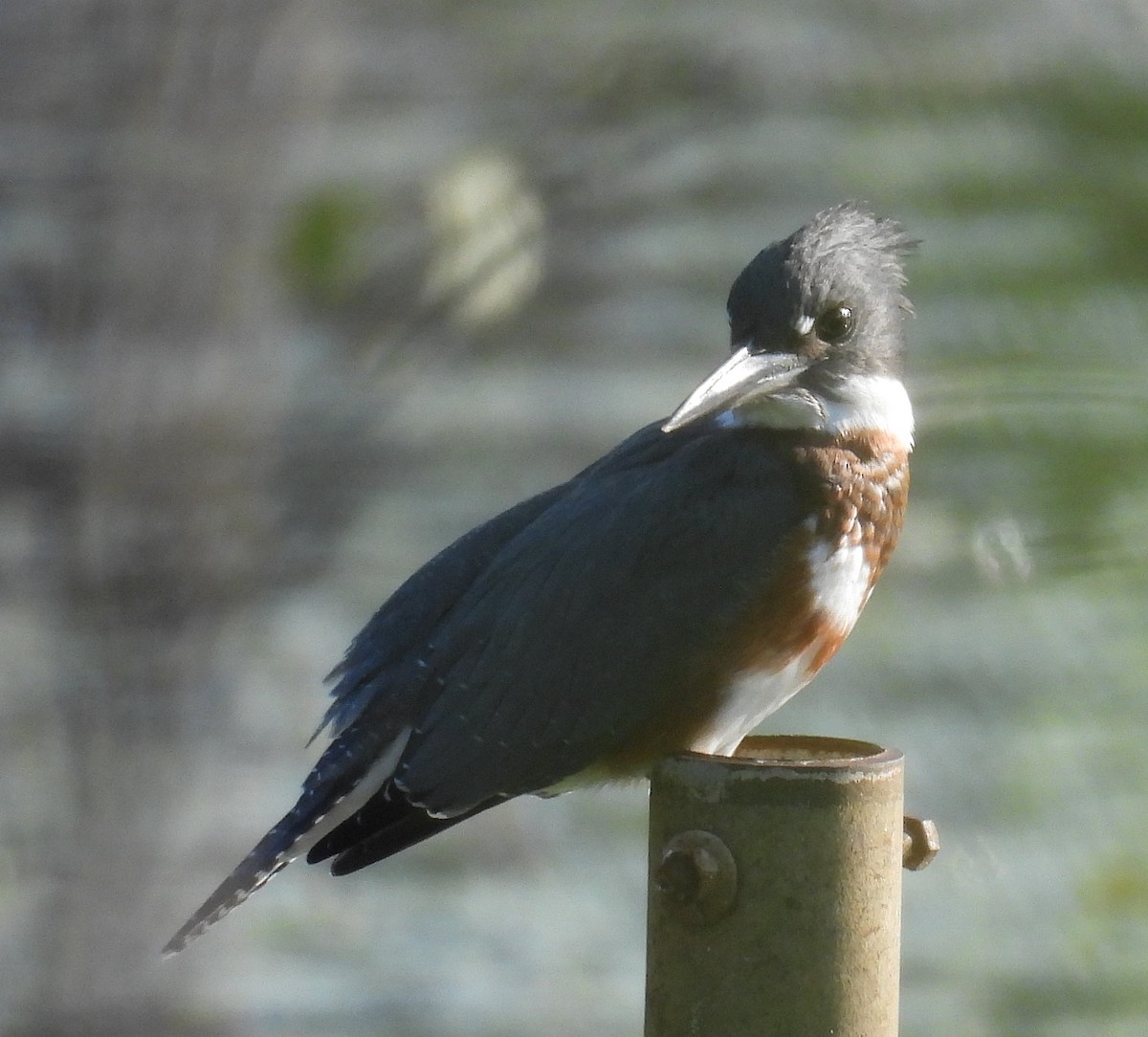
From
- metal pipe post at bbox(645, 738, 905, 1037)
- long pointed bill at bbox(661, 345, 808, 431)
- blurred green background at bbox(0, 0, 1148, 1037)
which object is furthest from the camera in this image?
blurred green background at bbox(0, 0, 1148, 1037)

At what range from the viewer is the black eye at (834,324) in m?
1.95

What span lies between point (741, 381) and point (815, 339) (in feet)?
0.52

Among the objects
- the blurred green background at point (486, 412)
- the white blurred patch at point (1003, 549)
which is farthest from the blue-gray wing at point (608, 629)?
the white blurred patch at point (1003, 549)

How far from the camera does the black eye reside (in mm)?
1954

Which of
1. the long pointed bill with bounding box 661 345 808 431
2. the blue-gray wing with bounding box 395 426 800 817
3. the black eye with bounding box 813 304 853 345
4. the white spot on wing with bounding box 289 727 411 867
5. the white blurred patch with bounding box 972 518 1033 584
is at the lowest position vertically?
the white spot on wing with bounding box 289 727 411 867

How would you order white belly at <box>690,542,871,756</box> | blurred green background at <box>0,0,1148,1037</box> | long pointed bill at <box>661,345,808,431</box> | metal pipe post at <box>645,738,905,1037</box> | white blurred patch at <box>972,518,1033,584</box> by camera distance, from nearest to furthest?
metal pipe post at <box>645,738,905,1037</box>
long pointed bill at <box>661,345,808,431</box>
white belly at <box>690,542,871,756</box>
blurred green background at <box>0,0,1148,1037</box>
white blurred patch at <box>972,518,1033,584</box>

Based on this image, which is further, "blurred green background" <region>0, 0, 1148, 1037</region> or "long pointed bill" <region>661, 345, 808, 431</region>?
"blurred green background" <region>0, 0, 1148, 1037</region>

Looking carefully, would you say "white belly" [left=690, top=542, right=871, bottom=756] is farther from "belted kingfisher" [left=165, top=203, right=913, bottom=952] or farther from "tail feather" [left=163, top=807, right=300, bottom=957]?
"tail feather" [left=163, top=807, right=300, bottom=957]

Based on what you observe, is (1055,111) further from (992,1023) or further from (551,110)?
(992,1023)

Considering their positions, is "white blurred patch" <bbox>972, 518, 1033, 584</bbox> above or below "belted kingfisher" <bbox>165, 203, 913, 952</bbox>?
above

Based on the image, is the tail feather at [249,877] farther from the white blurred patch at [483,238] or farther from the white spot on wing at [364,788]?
the white blurred patch at [483,238]

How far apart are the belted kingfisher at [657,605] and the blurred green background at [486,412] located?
0.98 meters

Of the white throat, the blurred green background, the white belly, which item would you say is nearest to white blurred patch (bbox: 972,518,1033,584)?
the blurred green background

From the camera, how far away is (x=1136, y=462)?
323cm
